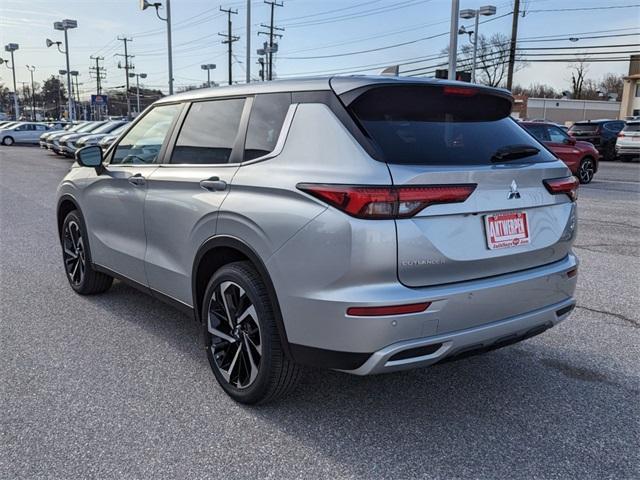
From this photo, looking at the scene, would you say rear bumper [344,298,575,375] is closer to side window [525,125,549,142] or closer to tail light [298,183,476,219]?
tail light [298,183,476,219]

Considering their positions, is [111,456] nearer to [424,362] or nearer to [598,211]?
[424,362]

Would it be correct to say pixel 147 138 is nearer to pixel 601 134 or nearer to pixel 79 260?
pixel 79 260

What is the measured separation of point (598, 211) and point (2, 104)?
131 m

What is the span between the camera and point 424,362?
8.80 ft

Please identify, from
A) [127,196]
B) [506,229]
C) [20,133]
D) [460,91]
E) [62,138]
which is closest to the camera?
[506,229]

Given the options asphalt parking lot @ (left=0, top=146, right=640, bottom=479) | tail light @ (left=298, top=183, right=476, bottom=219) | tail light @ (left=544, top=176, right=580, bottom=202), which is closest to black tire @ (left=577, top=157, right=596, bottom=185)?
asphalt parking lot @ (left=0, top=146, right=640, bottom=479)

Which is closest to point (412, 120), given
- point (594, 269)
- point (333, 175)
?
point (333, 175)

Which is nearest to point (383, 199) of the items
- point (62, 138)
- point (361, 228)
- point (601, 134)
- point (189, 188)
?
point (361, 228)

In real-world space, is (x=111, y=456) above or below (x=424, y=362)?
below

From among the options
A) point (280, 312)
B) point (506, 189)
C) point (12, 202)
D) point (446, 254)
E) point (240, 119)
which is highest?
point (240, 119)

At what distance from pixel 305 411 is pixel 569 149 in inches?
592

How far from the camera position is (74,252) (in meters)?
5.39

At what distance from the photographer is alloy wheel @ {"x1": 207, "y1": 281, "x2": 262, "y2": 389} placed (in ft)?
10.3

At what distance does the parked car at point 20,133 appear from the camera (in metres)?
39.1
